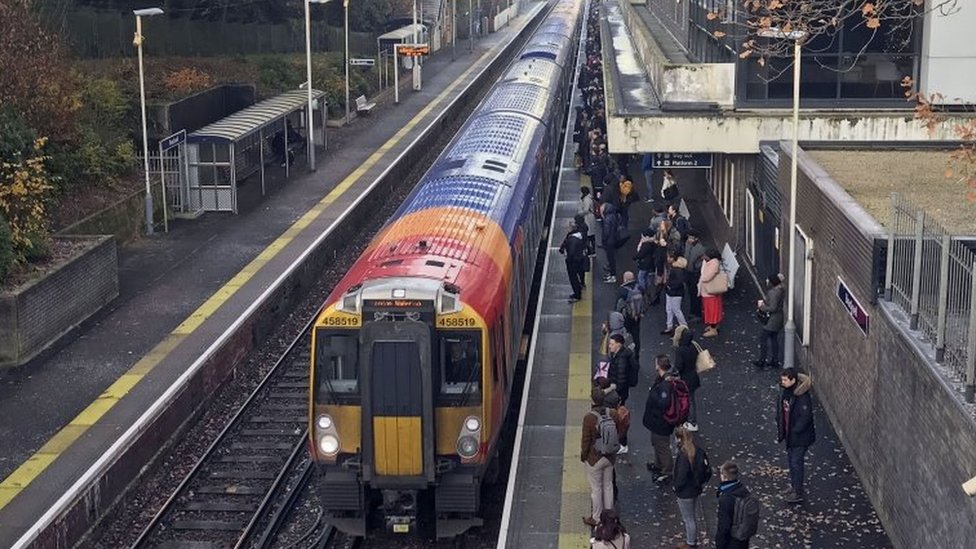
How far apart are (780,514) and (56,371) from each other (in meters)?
10.4

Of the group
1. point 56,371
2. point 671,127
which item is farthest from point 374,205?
point 56,371

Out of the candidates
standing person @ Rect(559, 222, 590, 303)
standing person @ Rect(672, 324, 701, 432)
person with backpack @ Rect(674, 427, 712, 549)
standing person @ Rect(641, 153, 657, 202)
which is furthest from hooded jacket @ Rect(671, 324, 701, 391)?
standing person @ Rect(641, 153, 657, 202)

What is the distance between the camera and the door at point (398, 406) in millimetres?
12867

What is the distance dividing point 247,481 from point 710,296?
280 inches

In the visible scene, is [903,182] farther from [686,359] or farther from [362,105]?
[362,105]

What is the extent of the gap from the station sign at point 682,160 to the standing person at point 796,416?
36.2 feet

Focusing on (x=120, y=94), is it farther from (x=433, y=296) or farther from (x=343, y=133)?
(x=433, y=296)

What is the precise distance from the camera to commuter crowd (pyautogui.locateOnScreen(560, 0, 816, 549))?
492 inches

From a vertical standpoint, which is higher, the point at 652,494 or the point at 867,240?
the point at 867,240

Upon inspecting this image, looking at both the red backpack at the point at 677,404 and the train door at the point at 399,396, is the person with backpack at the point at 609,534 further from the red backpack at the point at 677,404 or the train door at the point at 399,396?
the red backpack at the point at 677,404

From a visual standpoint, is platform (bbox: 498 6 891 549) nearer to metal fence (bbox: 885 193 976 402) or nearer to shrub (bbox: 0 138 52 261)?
metal fence (bbox: 885 193 976 402)

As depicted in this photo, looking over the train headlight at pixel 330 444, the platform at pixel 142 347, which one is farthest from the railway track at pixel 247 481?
the train headlight at pixel 330 444

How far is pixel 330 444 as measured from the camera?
43.1 ft

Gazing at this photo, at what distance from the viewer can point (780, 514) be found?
45.5 ft
